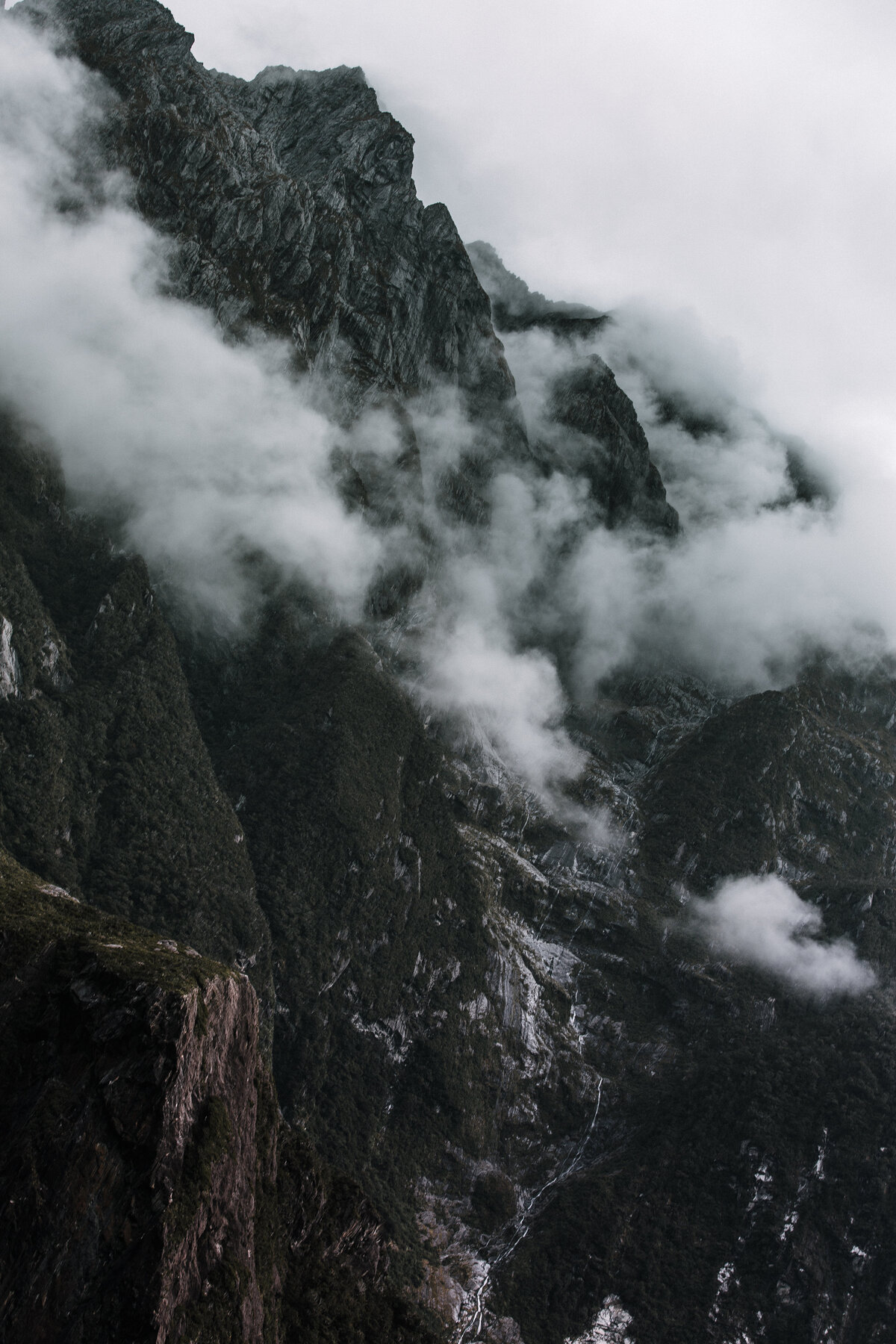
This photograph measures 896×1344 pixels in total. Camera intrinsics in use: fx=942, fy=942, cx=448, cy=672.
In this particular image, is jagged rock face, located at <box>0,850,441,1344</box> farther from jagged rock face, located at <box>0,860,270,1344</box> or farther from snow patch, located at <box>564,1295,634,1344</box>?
snow patch, located at <box>564,1295,634,1344</box>

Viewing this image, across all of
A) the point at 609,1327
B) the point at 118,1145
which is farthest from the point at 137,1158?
the point at 609,1327

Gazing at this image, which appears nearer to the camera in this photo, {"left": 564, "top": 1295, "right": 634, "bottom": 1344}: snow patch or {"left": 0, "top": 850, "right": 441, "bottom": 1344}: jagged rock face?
{"left": 0, "top": 850, "right": 441, "bottom": 1344}: jagged rock face

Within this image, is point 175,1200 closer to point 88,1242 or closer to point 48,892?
point 88,1242

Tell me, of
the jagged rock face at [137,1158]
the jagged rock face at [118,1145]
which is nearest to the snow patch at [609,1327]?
the jagged rock face at [137,1158]

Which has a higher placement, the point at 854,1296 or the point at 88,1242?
the point at 854,1296

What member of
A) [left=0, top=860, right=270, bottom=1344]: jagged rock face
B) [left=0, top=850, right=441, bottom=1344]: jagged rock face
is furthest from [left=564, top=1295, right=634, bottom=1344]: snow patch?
[left=0, top=860, right=270, bottom=1344]: jagged rock face

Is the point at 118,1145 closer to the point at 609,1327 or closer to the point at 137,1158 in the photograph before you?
the point at 137,1158

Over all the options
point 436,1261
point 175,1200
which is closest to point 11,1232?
point 175,1200

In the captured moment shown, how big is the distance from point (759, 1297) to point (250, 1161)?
149 meters

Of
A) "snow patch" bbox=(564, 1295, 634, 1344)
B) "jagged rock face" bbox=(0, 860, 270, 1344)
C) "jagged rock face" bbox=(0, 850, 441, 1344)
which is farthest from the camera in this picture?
"snow patch" bbox=(564, 1295, 634, 1344)

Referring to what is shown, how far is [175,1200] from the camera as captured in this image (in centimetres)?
8400

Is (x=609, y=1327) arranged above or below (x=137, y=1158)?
above

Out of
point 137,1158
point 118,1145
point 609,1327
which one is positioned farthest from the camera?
point 609,1327

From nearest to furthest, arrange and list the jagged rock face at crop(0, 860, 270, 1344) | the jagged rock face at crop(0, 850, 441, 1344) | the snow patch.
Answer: the jagged rock face at crop(0, 860, 270, 1344) → the jagged rock face at crop(0, 850, 441, 1344) → the snow patch
